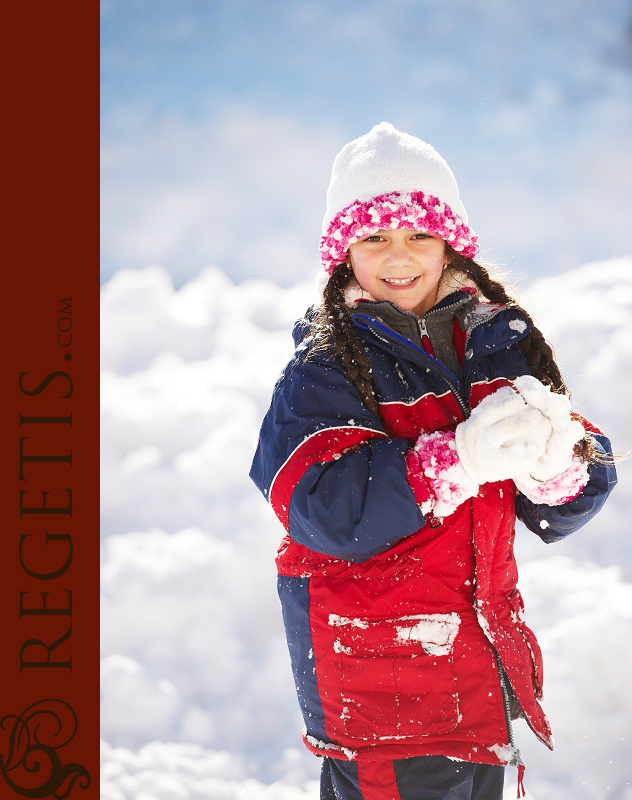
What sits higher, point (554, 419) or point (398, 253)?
point (398, 253)

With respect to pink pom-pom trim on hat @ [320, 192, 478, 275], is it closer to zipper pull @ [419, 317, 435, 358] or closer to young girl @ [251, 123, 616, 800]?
young girl @ [251, 123, 616, 800]

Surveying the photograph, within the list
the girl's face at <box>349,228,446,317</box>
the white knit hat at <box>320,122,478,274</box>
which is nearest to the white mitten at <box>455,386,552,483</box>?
the girl's face at <box>349,228,446,317</box>

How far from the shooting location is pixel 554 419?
1.61 meters

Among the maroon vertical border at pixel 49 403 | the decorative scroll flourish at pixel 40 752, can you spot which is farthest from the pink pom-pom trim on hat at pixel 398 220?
the decorative scroll flourish at pixel 40 752

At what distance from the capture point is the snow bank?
9.74ft

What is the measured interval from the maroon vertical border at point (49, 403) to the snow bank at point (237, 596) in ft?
2.43

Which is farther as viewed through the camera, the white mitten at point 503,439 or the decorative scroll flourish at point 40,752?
the decorative scroll flourish at point 40,752

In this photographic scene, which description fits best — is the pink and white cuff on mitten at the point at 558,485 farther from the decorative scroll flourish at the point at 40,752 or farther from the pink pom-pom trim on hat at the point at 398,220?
the decorative scroll flourish at the point at 40,752

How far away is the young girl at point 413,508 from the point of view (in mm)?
1626

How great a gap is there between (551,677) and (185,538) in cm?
174

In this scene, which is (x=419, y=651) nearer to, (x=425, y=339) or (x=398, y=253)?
(x=425, y=339)

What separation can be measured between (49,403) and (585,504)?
145 cm

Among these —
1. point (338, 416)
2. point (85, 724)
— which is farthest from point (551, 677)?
point (338, 416)

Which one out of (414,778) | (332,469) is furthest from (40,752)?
(332,469)
